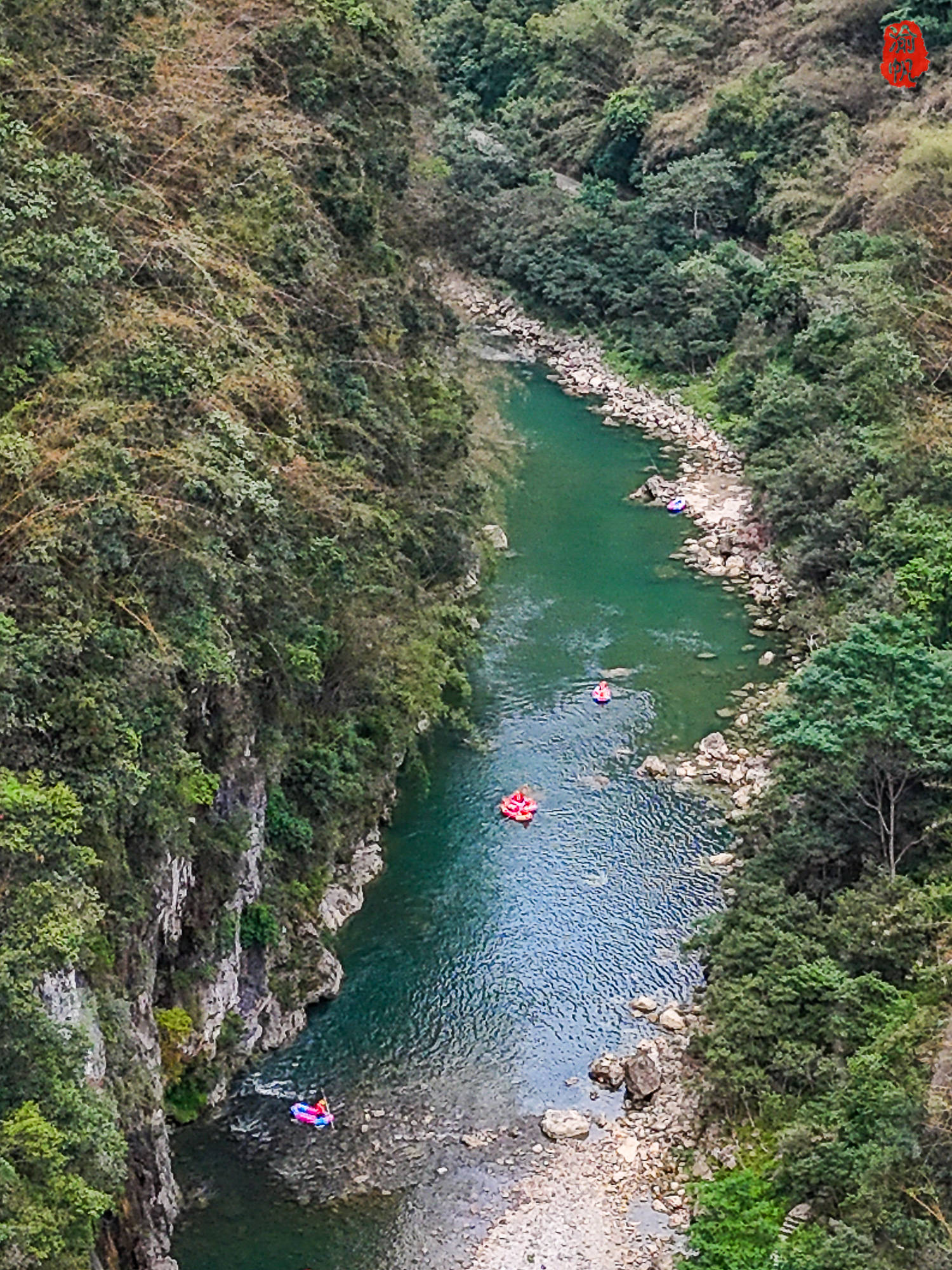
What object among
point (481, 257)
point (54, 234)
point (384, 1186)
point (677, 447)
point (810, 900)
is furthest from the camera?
point (481, 257)

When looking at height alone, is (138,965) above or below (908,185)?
below

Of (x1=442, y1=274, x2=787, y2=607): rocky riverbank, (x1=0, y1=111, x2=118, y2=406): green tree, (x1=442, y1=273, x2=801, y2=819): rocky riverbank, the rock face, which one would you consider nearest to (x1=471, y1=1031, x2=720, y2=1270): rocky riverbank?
(x1=442, y1=273, x2=801, y2=819): rocky riverbank

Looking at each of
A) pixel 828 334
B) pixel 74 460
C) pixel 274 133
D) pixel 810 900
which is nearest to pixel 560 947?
pixel 810 900

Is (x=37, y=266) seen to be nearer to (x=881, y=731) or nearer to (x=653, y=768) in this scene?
(x=881, y=731)

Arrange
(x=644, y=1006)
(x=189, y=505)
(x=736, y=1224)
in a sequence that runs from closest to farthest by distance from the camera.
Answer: (x=189, y=505)
(x=736, y=1224)
(x=644, y=1006)

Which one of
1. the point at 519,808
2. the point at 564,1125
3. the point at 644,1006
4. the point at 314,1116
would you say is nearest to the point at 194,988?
the point at 314,1116

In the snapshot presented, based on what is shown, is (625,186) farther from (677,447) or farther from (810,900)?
(810,900)
